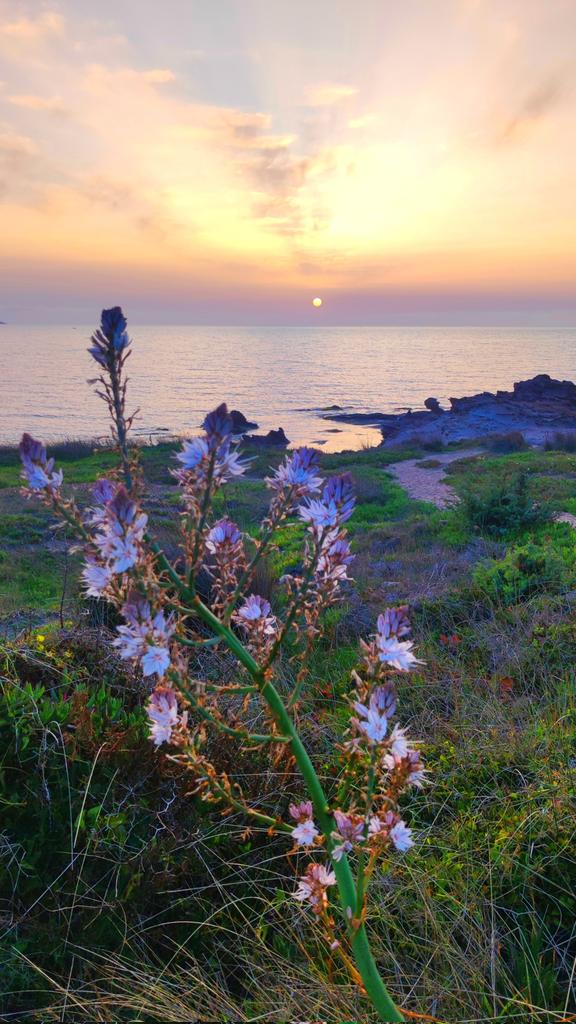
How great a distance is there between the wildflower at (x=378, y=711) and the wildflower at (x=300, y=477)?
1.67ft

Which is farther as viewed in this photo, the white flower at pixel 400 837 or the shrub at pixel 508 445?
the shrub at pixel 508 445

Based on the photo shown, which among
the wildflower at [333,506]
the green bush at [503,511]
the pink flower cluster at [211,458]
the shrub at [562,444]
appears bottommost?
the shrub at [562,444]

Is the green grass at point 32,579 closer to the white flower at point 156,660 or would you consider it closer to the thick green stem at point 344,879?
the thick green stem at point 344,879

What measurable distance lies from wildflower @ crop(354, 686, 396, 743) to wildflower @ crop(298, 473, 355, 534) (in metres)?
0.42

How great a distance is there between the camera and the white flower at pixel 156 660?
1285 millimetres

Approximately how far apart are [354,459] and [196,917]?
3011 centimetres

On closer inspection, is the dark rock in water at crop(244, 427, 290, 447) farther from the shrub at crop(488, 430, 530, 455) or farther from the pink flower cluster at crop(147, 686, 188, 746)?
the pink flower cluster at crop(147, 686, 188, 746)

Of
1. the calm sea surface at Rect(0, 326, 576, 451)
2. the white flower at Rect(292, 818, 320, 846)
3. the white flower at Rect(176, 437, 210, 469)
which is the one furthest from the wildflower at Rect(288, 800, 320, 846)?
the calm sea surface at Rect(0, 326, 576, 451)

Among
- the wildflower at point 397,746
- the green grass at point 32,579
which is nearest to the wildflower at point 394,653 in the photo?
the wildflower at point 397,746

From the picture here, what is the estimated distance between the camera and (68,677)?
3.73m

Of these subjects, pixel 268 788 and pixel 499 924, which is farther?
pixel 268 788

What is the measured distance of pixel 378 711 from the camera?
150 centimetres

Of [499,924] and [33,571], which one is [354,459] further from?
[499,924]

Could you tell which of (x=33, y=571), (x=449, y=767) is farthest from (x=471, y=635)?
(x=33, y=571)
